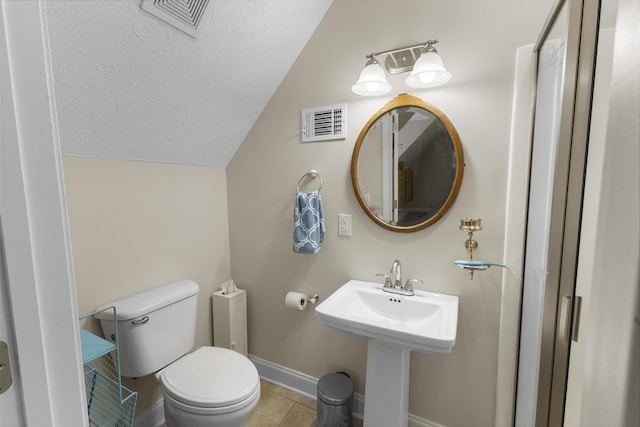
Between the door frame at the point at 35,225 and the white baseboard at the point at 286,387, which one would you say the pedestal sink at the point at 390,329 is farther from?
the door frame at the point at 35,225

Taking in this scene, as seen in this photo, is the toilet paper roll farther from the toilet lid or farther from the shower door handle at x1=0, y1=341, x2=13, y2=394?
the shower door handle at x1=0, y1=341, x2=13, y2=394

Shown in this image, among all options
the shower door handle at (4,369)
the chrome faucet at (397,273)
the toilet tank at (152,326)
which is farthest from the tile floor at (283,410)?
the shower door handle at (4,369)

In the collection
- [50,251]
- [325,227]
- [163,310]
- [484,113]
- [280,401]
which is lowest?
[280,401]

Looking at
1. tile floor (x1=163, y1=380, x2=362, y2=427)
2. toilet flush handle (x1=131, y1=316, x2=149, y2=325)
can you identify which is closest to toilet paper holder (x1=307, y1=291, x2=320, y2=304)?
tile floor (x1=163, y1=380, x2=362, y2=427)

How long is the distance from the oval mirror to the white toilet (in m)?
1.04

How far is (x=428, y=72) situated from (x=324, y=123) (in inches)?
22.9

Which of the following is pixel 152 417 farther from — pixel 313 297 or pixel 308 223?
pixel 308 223

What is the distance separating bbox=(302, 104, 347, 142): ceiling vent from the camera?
157 centimetres

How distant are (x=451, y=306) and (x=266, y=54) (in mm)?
1566

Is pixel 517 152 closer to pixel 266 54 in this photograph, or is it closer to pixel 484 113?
pixel 484 113

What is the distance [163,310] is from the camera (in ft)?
4.83

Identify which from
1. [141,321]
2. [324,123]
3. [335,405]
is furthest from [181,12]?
[335,405]

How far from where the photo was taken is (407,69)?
1.40 m

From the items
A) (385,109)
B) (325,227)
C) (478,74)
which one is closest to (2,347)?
(325,227)
